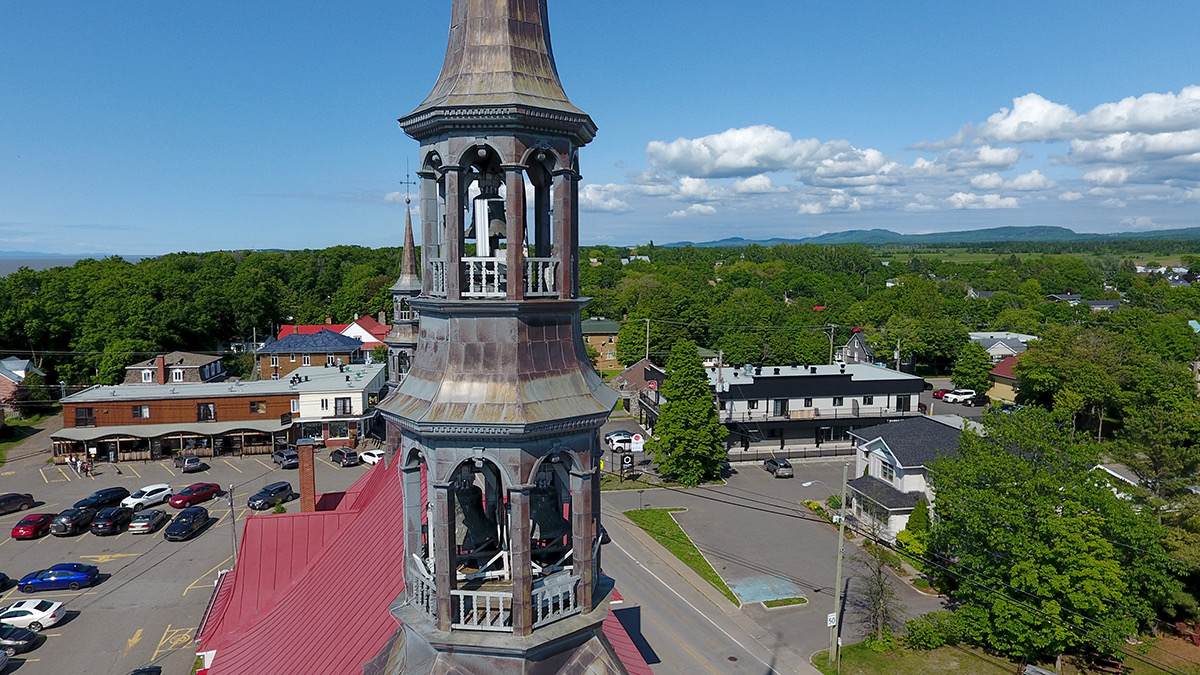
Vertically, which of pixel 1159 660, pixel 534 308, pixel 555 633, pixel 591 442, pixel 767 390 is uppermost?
pixel 534 308

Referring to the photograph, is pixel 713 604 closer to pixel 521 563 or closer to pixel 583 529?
pixel 583 529

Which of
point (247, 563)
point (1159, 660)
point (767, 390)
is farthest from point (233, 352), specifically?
point (1159, 660)

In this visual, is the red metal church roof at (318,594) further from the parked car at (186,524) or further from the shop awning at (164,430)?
the shop awning at (164,430)

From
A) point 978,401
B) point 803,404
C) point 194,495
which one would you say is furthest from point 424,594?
point 978,401

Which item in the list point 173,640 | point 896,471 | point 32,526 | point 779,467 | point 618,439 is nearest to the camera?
point 173,640

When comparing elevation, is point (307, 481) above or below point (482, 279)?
below

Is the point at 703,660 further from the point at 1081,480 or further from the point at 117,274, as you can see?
the point at 117,274
